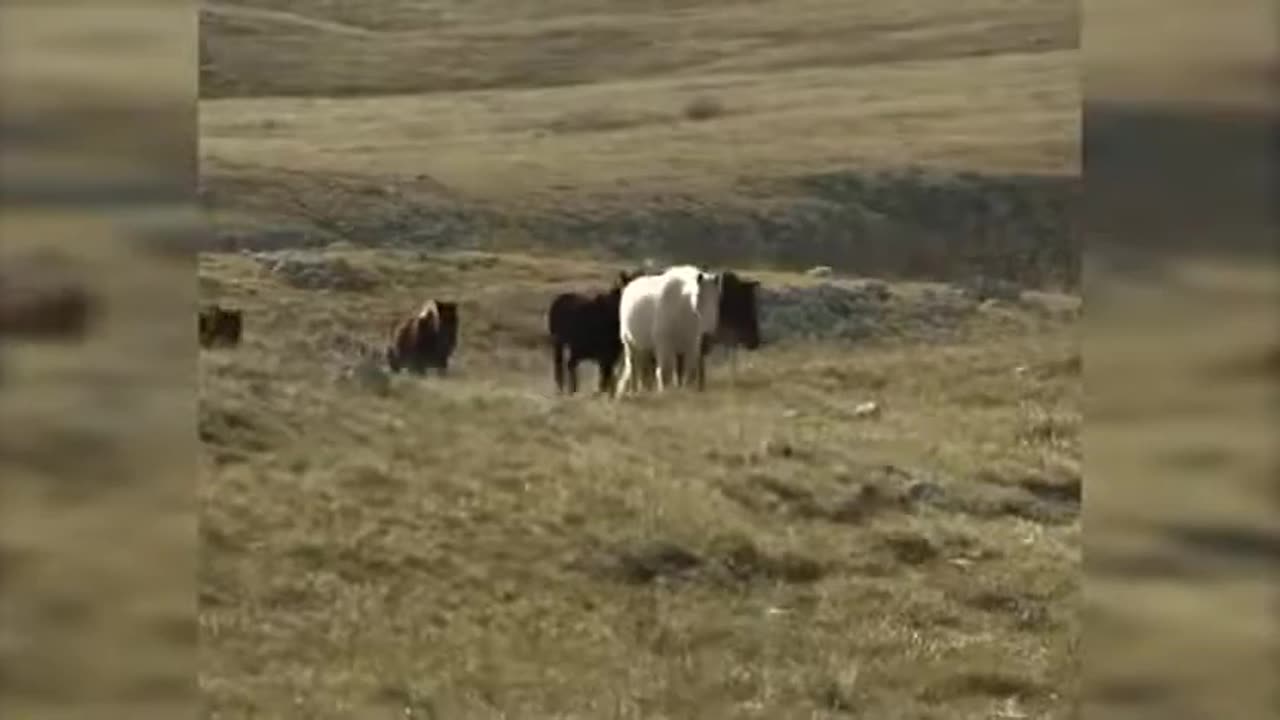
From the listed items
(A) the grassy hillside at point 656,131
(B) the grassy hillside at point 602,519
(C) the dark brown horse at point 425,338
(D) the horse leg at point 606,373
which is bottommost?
(B) the grassy hillside at point 602,519

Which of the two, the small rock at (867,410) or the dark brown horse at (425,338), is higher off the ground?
the dark brown horse at (425,338)

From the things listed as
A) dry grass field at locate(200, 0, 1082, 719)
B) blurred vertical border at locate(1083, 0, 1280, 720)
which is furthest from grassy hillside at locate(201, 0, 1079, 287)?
blurred vertical border at locate(1083, 0, 1280, 720)

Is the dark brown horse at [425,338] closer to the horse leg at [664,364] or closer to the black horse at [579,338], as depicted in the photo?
the black horse at [579,338]

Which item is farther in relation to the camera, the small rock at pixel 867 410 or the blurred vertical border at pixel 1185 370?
the small rock at pixel 867 410

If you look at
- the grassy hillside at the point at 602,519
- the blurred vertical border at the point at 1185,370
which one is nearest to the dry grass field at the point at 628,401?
the grassy hillside at the point at 602,519

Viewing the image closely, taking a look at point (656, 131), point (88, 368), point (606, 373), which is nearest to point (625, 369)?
point (606, 373)

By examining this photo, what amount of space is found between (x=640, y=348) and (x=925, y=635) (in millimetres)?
510

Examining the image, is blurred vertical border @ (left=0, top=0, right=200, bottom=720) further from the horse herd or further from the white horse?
the white horse

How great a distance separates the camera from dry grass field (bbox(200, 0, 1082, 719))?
9.82 ft

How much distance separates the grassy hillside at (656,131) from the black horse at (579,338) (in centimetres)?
8

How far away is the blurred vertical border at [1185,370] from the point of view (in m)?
2.78

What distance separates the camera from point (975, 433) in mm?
3002

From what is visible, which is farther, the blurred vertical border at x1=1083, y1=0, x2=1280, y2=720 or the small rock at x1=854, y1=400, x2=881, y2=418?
the small rock at x1=854, y1=400, x2=881, y2=418

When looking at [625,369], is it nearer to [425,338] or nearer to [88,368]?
[425,338]
